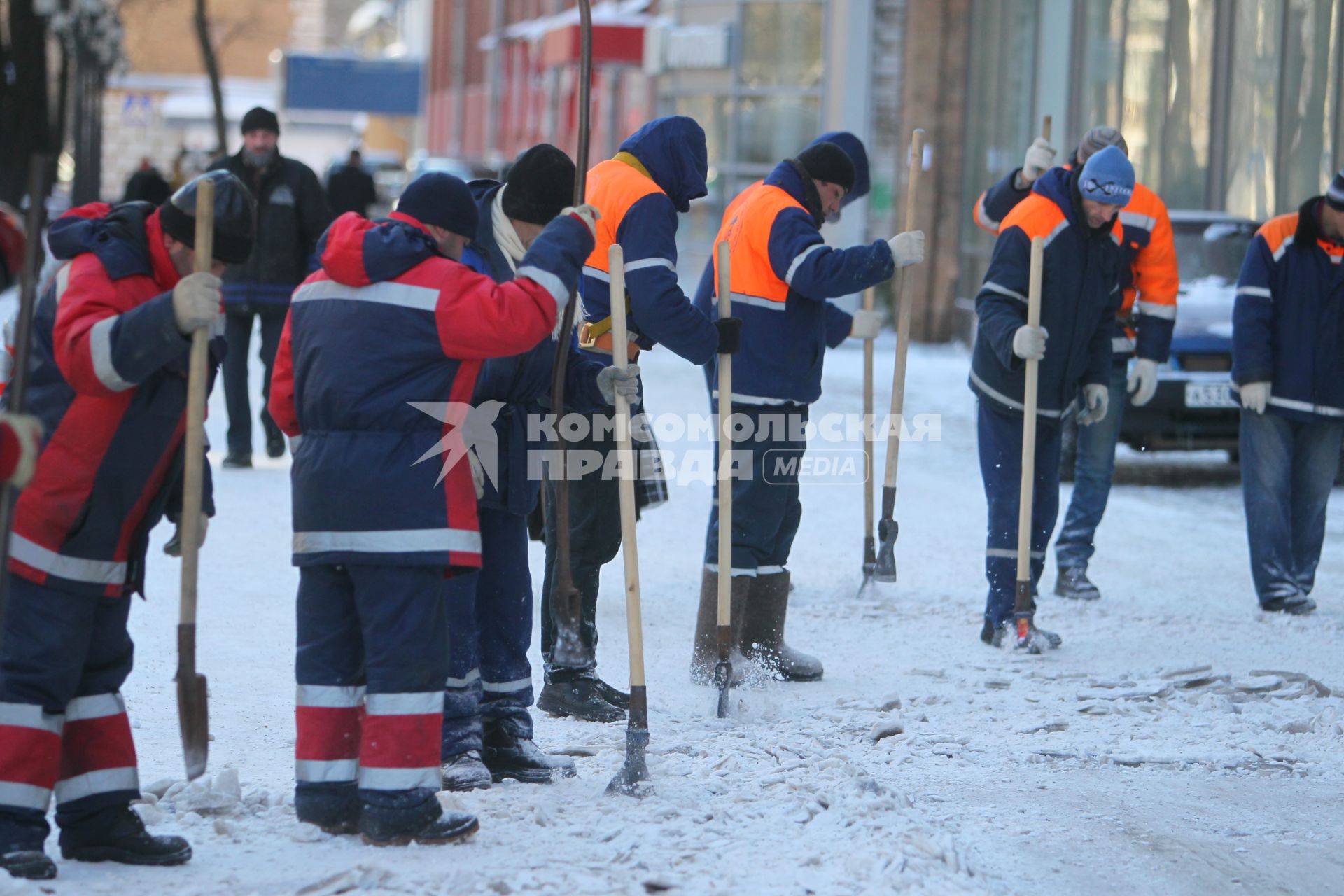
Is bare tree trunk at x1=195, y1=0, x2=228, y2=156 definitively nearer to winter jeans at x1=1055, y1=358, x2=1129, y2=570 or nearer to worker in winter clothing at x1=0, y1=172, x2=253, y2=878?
winter jeans at x1=1055, y1=358, x2=1129, y2=570

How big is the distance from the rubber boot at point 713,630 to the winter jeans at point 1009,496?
1174mm

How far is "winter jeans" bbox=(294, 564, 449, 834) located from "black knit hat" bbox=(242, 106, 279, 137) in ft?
19.7

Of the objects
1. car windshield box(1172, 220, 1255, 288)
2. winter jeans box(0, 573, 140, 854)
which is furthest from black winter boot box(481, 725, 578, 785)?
car windshield box(1172, 220, 1255, 288)

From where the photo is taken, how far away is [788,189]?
5848 mm

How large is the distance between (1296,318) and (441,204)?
454cm

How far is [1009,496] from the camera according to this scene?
654 cm

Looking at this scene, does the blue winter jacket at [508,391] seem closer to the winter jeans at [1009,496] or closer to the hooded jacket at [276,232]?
the winter jeans at [1009,496]

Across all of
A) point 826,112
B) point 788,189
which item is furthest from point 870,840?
point 826,112

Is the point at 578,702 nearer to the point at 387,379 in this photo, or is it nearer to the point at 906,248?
the point at 387,379

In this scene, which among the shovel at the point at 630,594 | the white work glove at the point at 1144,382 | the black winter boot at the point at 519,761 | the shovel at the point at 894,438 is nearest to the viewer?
the shovel at the point at 630,594

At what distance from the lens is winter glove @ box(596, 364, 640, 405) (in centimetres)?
463

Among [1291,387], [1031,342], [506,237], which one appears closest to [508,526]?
[506,237]

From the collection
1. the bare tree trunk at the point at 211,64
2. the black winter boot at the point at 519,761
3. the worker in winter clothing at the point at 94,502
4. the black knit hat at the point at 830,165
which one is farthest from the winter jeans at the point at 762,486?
the bare tree trunk at the point at 211,64

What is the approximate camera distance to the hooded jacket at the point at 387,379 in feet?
12.7
